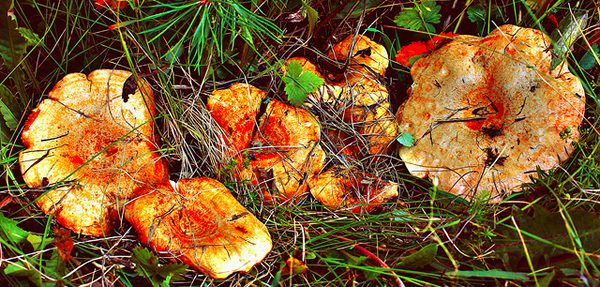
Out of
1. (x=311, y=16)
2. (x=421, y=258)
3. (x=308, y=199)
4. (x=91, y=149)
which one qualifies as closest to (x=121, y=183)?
(x=91, y=149)

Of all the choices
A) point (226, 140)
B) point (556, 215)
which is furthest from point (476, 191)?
point (226, 140)

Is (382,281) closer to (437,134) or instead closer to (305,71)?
(437,134)

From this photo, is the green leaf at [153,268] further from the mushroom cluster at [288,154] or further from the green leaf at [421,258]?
the green leaf at [421,258]

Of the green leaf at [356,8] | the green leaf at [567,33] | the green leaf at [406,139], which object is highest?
the green leaf at [356,8]

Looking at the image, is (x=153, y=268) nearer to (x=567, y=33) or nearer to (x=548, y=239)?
(x=548, y=239)

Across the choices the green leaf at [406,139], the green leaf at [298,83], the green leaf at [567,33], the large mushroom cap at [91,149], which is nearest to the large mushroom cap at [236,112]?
the green leaf at [298,83]

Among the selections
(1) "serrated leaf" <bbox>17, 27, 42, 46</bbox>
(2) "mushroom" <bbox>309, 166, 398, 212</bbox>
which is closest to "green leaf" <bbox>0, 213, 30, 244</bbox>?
(1) "serrated leaf" <bbox>17, 27, 42, 46</bbox>
